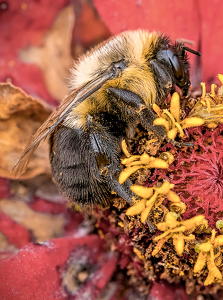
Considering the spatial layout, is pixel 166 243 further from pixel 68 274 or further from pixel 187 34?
pixel 187 34

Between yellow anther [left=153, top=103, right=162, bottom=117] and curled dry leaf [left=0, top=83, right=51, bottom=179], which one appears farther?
curled dry leaf [left=0, top=83, right=51, bottom=179]

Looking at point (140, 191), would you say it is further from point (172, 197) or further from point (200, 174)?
point (200, 174)

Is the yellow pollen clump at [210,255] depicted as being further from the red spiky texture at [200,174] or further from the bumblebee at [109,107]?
the bumblebee at [109,107]

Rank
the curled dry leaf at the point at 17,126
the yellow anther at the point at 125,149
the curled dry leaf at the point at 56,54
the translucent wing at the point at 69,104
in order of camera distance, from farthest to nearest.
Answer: the curled dry leaf at the point at 56,54, the curled dry leaf at the point at 17,126, the yellow anther at the point at 125,149, the translucent wing at the point at 69,104

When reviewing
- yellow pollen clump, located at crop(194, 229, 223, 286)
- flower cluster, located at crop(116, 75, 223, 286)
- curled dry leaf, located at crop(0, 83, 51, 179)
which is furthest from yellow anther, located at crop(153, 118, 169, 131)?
curled dry leaf, located at crop(0, 83, 51, 179)

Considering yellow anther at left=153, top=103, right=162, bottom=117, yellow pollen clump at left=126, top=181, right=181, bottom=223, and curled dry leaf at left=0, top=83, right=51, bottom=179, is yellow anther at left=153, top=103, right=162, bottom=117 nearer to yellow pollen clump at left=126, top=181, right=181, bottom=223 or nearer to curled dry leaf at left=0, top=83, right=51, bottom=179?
yellow pollen clump at left=126, top=181, right=181, bottom=223

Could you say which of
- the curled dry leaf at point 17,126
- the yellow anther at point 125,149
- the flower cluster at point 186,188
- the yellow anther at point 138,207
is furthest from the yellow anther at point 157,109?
the curled dry leaf at point 17,126

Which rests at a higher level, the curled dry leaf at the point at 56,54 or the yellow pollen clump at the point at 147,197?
the curled dry leaf at the point at 56,54
